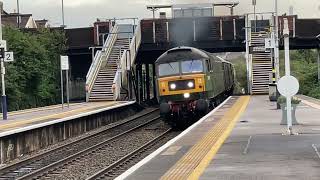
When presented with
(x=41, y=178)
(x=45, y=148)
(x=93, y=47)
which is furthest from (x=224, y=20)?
(x=41, y=178)

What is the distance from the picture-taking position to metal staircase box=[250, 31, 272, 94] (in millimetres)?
45812

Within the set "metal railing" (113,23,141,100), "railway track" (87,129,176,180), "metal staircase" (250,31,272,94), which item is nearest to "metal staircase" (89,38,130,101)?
"metal railing" (113,23,141,100)

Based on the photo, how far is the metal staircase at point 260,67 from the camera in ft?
150

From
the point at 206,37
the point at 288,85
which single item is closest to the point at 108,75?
the point at 206,37

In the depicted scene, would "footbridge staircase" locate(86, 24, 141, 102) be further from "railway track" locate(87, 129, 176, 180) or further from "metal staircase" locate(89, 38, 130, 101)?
"railway track" locate(87, 129, 176, 180)

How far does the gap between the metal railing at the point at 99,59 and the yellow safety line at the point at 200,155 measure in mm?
23882

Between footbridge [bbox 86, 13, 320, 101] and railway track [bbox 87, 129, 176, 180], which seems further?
footbridge [bbox 86, 13, 320, 101]

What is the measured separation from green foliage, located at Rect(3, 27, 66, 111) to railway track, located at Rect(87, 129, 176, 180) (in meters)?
19.5

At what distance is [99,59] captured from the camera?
149 feet

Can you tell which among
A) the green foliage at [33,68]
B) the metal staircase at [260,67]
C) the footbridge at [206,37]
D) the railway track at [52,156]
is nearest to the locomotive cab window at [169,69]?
the railway track at [52,156]

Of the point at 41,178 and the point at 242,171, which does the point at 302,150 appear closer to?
the point at 242,171

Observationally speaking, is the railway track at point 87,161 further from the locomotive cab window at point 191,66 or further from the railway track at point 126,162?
the locomotive cab window at point 191,66

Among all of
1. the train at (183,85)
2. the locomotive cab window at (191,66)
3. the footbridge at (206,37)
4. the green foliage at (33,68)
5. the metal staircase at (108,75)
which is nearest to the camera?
the train at (183,85)

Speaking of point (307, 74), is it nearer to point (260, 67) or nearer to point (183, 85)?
point (260, 67)
